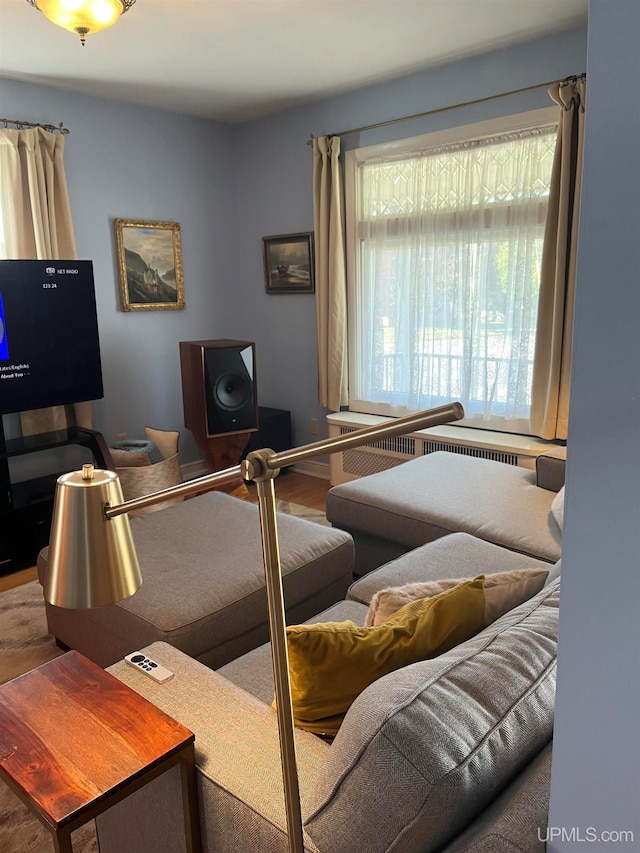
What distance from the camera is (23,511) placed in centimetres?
337

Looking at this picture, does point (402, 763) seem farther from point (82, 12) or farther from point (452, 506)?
point (82, 12)

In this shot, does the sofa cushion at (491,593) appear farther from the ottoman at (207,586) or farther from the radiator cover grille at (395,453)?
the radiator cover grille at (395,453)

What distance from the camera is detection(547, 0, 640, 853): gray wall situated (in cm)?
60

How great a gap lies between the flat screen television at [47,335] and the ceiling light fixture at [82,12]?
4.38 feet

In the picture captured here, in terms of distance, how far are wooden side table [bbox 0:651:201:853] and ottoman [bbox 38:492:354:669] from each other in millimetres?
551

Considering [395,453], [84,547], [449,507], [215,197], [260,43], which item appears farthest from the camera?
[215,197]

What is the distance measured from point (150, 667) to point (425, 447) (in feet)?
9.33

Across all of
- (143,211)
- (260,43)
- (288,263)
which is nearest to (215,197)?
(143,211)

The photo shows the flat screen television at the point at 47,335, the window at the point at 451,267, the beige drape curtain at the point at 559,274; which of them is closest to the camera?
the beige drape curtain at the point at 559,274

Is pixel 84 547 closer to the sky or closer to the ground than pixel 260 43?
closer to the ground

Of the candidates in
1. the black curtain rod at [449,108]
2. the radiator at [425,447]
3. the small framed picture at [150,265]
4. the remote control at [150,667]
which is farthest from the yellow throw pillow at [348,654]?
the small framed picture at [150,265]

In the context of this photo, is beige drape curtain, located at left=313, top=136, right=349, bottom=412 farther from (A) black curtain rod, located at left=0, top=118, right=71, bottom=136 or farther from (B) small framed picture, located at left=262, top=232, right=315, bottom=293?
(A) black curtain rod, located at left=0, top=118, right=71, bottom=136

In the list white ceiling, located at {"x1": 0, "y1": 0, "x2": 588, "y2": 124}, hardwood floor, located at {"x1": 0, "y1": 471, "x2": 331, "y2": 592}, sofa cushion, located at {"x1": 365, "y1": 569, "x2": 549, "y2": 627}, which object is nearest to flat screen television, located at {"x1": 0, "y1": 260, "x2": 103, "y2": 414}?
white ceiling, located at {"x1": 0, "y1": 0, "x2": 588, "y2": 124}

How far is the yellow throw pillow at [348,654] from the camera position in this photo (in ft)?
3.89
